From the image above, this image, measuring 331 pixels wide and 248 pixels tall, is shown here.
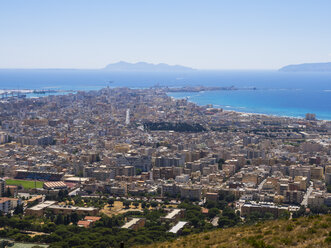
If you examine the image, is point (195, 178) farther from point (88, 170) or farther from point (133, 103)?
point (133, 103)

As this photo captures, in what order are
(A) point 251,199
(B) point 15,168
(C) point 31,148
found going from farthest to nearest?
(C) point 31,148, (B) point 15,168, (A) point 251,199

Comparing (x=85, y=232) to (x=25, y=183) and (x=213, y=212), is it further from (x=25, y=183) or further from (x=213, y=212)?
(x=25, y=183)

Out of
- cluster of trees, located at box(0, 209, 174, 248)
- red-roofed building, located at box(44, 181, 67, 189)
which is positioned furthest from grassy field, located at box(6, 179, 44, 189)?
cluster of trees, located at box(0, 209, 174, 248)

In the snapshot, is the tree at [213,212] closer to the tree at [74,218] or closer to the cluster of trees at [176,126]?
the tree at [74,218]

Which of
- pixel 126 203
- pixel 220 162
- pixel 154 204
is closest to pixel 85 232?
pixel 126 203

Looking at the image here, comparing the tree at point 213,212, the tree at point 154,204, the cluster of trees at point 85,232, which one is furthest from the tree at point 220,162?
the cluster of trees at point 85,232

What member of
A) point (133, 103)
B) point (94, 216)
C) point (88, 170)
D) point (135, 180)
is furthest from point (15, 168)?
point (133, 103)
